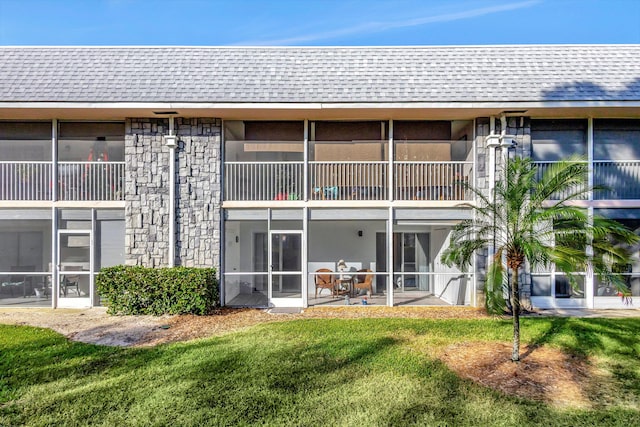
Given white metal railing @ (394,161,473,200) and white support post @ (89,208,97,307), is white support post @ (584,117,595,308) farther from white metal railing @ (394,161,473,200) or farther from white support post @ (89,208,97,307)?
white support post @ (89,208,97,307)

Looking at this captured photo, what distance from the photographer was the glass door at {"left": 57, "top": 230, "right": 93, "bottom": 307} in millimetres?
10766

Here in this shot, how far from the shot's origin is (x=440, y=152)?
10.9 metres

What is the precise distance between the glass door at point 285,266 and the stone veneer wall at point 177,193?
1.55m

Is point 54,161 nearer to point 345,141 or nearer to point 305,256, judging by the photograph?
point 305,256

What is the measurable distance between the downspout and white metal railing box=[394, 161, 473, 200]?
6.04 m

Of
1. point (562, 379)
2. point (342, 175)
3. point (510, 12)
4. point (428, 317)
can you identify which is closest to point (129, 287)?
point (342, 175)

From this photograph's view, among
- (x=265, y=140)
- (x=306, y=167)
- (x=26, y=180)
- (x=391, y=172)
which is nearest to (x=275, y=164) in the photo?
(x=265, y=140)

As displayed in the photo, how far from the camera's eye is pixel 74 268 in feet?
35.5

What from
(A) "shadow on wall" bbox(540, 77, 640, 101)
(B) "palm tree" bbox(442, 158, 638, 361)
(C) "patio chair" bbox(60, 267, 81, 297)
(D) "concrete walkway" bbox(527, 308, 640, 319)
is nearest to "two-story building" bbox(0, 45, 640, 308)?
(C) "patio chair" bbox(60, 267, 81, 297)

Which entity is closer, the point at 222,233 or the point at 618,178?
the point at 618,178

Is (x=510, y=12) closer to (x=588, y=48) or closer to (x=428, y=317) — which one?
(x=588, y=48)

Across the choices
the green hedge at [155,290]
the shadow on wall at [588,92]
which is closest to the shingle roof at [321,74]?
the shadow on wall at [588,92]

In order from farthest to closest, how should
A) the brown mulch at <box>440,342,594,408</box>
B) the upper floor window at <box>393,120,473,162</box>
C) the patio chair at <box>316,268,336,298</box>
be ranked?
the patio chair at <box>316,268,336,298</box> → the upper floor window at <box>393,120,473,162</box> → the brown mulch at <box>440,342,594,408</box>

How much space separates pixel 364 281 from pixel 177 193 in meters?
5.78
